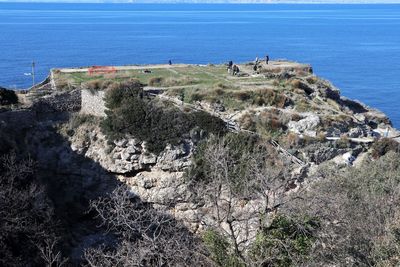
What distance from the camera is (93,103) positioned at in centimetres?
3525

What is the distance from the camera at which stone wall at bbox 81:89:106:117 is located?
114 ft

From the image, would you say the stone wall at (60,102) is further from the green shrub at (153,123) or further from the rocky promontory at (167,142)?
the green shrub at (153,123)

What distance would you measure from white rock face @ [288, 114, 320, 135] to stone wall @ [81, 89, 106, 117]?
42.3ft

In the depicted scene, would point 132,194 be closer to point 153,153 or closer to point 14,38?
point 153,153

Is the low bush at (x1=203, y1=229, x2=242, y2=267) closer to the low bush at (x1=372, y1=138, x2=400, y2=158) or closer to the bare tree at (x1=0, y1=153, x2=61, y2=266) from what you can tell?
the bare tree at (x1=0, y1=153, x2=61, y2=266)

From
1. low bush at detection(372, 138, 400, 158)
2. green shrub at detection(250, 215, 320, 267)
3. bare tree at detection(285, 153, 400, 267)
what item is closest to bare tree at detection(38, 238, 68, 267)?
green shrub at detection(250, 215, 320, 267)

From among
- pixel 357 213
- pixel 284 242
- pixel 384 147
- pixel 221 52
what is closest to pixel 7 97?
pixel 284 242

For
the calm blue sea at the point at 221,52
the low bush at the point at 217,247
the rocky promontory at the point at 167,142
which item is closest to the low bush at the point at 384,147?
the rocky promontory at the point at 167,142

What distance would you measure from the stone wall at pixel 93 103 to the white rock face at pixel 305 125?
12891mm

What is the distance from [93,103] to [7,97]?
5.79 meters

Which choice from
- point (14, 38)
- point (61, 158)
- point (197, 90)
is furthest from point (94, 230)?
point (14, 38)

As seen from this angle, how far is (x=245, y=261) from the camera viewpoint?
16.7 metres

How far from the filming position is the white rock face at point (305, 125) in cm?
3330

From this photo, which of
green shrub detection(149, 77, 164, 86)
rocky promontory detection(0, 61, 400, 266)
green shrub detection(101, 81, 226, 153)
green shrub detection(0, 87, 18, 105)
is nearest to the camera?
rocky promontory detection(0, 61, 400, 266)
